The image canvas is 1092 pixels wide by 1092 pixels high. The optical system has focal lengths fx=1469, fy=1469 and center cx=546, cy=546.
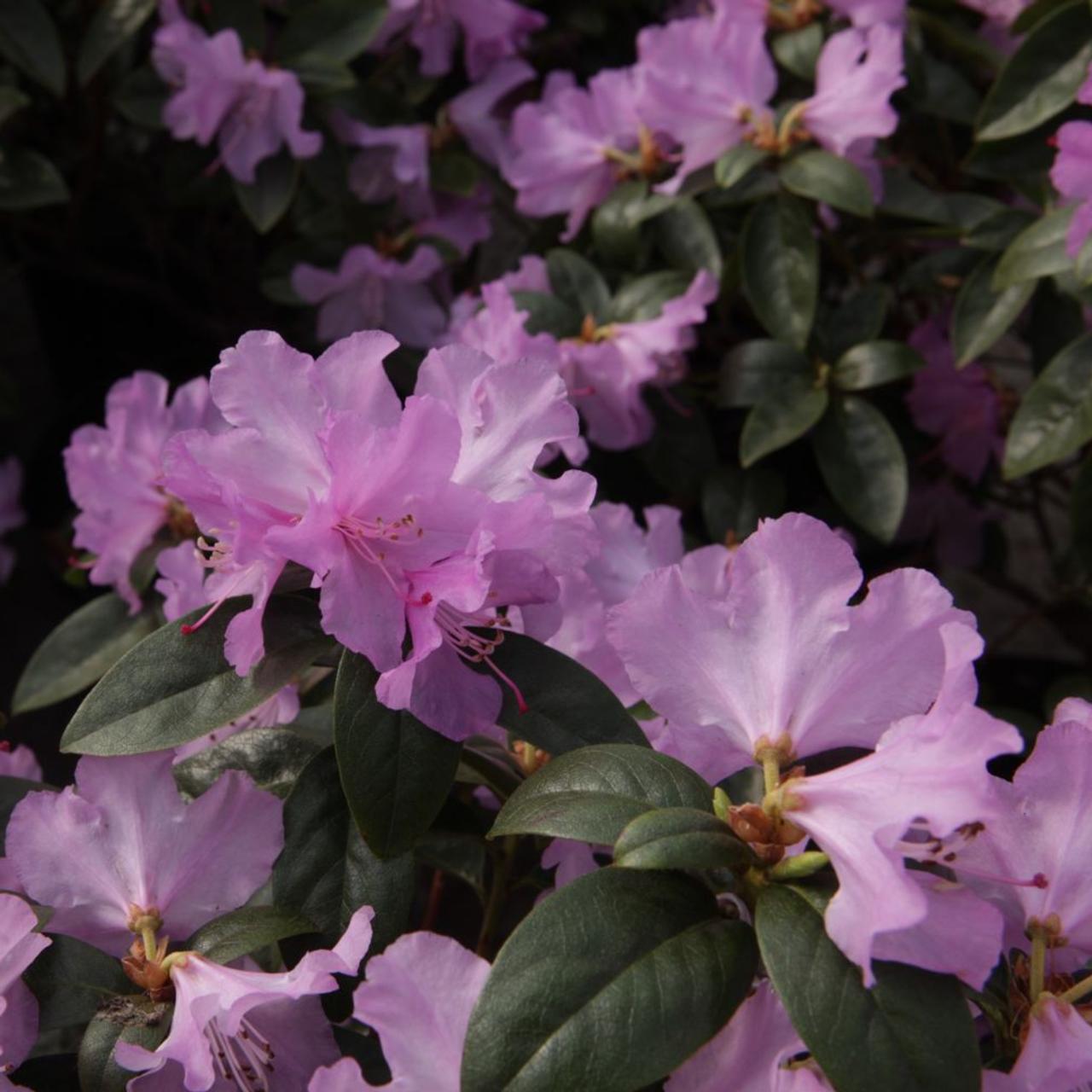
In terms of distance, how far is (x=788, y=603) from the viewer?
73 cm

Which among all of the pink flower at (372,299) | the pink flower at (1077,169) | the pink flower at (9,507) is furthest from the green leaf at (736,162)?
the pink flower at (9,507)

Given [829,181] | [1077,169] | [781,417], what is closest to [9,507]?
[781,417]

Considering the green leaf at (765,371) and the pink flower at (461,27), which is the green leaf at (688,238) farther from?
the pink flower at (461,27)

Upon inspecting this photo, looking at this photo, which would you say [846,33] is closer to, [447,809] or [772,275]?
[772,275]

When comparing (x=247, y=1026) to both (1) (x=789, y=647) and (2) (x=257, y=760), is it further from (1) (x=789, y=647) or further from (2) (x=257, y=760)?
(1) (x=789, y=647)

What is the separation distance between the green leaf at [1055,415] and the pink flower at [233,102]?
81 cm

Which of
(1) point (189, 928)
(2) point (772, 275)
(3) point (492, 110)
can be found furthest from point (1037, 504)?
(1) point (189, 928)

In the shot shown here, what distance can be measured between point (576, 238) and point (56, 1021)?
44.2 inches

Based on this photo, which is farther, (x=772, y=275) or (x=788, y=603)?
(x=772, y=275)

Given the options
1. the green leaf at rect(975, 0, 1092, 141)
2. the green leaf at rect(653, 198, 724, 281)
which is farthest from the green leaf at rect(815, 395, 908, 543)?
the green leaf at rect(975, 0, 1092, 141)

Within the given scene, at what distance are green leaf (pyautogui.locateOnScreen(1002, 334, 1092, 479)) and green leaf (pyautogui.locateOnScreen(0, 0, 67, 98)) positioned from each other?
43.3 inches

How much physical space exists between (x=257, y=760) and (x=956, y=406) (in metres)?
1.05

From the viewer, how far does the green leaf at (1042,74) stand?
142 centimetres

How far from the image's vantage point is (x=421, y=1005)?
0.68 meters
